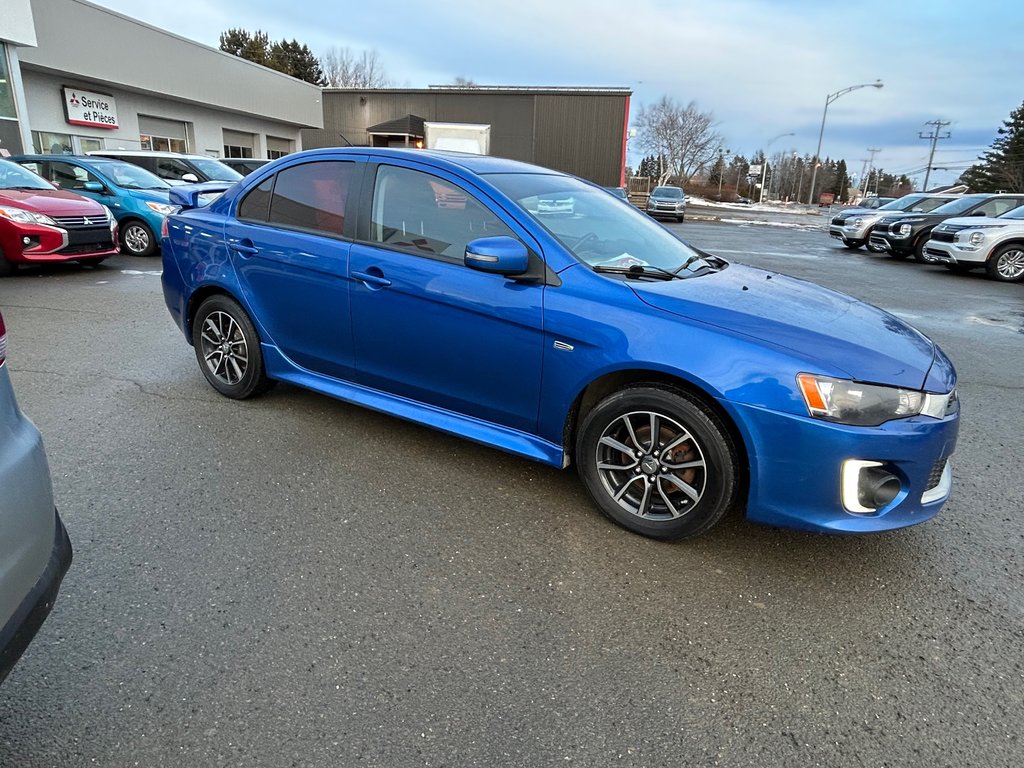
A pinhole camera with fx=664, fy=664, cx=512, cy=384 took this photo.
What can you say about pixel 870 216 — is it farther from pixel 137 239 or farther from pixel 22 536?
pixel 22 536

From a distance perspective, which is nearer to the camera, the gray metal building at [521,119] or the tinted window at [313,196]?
the tinted window at [313,196]

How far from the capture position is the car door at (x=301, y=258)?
3.88 meters

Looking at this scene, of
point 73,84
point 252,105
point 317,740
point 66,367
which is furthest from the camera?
point 252,105

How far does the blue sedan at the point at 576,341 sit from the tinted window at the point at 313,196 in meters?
0.01

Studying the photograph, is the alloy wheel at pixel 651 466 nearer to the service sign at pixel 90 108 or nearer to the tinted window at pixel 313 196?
the tinted window at pixel 313 196

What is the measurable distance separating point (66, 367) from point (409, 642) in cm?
447

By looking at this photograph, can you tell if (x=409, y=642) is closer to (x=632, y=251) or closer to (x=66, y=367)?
(x=632, y=251)

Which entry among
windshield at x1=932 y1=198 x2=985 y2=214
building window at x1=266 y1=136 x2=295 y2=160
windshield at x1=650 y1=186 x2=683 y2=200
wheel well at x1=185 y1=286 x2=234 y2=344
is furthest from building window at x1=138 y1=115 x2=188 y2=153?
windshield at x1=932 y1=198 x2=985 y2=214

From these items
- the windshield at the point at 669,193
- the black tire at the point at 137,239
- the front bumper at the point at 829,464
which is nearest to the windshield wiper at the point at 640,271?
the front bumper at the point at 829,464

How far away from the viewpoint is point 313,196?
4.07 m

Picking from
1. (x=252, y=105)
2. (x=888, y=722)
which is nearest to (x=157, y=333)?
(x=888, y=722)

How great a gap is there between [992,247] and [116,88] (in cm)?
2619

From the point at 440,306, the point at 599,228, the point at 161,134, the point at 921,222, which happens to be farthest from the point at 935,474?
the point at 161,134

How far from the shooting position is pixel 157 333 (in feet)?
21.2
